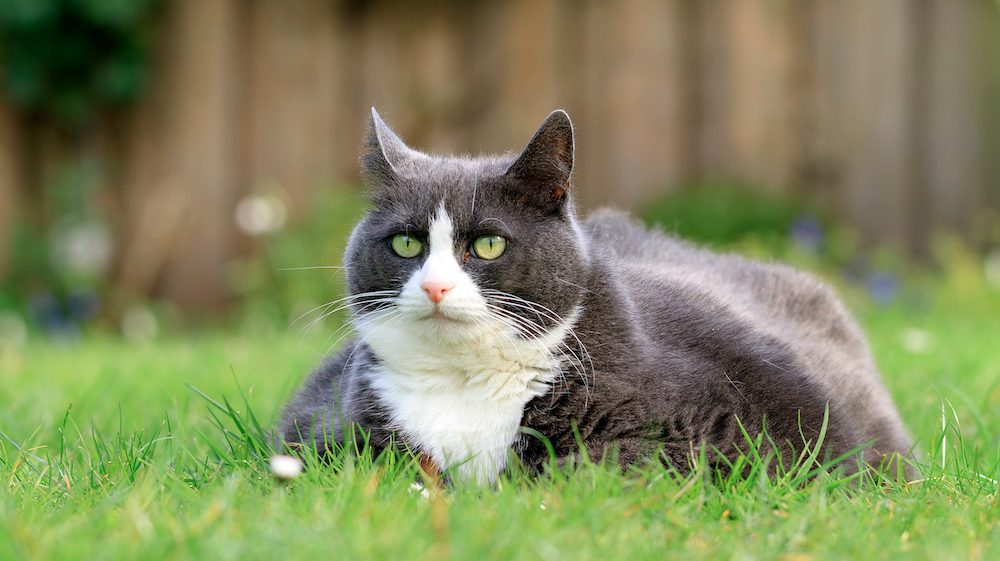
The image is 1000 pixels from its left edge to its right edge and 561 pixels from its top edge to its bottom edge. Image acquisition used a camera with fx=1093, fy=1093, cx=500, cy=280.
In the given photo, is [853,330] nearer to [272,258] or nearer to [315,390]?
[315,390]

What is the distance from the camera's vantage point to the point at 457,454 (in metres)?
2.46

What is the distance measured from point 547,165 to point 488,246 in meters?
0.24

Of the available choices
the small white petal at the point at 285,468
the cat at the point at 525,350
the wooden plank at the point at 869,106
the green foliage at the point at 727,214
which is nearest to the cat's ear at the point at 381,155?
the cat at the point at 525,350

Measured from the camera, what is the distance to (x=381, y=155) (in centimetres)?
267

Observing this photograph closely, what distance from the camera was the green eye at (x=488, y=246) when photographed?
2449 millimetres

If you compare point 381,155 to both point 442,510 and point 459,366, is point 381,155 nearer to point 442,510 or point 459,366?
point 459,366

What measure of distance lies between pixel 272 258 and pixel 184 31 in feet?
6.05

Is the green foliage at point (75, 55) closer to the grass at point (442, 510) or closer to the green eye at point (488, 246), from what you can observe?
the grass at point (442, 510)

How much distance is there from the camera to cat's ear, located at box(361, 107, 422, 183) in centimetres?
266

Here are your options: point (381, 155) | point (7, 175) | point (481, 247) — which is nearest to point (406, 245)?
point (481, 247)

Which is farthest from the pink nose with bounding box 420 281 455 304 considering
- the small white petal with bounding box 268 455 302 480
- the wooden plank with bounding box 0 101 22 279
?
the wooden plank with bounding box 0 101 22 279

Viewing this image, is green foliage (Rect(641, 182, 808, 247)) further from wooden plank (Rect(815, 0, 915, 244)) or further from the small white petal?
the small white petal

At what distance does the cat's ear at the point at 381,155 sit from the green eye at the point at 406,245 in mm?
200

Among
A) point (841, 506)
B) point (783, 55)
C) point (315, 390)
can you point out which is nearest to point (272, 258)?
point (783, 55)
